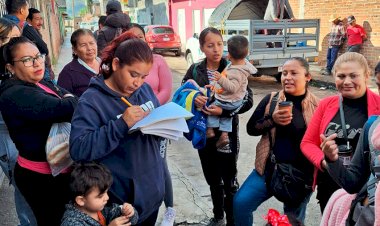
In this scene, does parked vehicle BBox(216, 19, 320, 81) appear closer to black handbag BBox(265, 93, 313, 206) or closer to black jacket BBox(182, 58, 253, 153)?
black jacket BBox(182, 58, 253, 153)

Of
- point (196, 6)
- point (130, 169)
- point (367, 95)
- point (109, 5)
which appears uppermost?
point (196, 6)

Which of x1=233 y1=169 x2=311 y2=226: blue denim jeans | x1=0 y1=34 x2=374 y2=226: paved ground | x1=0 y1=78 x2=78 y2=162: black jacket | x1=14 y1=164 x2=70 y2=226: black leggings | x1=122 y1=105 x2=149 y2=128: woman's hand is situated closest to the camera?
x1=122 y1=105 x2=149 y2=128: woman's hand

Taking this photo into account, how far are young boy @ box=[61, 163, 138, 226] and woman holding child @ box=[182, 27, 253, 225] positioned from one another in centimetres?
129

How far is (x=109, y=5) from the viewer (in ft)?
15.2

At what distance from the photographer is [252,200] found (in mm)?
2564

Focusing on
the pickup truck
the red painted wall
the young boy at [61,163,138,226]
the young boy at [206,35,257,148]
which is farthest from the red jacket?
the red painted wall

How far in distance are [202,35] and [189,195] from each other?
191 cm

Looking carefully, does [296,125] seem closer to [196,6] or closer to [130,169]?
[130,169]

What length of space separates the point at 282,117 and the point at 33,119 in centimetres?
155

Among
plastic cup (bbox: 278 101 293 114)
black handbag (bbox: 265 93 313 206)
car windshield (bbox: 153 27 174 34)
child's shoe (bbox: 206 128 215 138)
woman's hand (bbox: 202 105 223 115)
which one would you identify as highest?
car windshield (bbox: 153 27 174 34)

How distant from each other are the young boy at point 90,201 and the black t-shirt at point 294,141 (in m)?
1.15

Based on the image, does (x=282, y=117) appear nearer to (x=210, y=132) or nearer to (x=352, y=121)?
(x=352, y=121)

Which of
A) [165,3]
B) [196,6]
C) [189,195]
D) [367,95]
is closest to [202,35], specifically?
[367,95]

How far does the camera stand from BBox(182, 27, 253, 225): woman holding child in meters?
2.97
